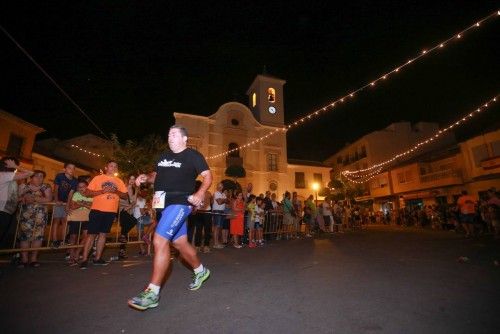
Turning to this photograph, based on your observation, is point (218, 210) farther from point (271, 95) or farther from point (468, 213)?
point (271, 95)

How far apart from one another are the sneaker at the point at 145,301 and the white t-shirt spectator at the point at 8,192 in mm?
3453

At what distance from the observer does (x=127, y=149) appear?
68.6 feet

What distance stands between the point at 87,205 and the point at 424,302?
6.37 m

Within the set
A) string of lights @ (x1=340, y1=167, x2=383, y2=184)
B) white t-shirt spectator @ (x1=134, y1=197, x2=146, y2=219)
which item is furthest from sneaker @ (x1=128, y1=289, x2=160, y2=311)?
string of lights @ (x1=340, y1=167, x2=383, y2=184)

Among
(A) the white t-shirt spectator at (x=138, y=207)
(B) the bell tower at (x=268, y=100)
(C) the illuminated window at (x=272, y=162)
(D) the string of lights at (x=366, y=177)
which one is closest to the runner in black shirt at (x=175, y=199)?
(A) the white t-shirt spectator at (x=138, y=207)

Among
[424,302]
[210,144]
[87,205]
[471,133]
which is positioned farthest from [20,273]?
[471,133]

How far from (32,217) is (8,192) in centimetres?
102

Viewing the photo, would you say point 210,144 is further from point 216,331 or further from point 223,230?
point 216,331

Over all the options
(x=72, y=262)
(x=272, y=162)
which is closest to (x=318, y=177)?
(x=272, y=162)

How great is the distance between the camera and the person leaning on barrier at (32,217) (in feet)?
17.3

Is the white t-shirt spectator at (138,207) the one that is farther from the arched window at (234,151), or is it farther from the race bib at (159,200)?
the arched window at (234,151)

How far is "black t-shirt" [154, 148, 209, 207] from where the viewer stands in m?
3.25

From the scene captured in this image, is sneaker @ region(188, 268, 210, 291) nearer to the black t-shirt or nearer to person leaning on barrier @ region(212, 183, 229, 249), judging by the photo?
the black t-shirt

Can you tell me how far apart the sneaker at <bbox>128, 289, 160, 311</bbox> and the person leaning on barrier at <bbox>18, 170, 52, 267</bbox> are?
3864mm
